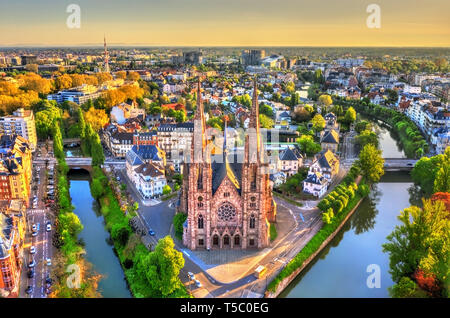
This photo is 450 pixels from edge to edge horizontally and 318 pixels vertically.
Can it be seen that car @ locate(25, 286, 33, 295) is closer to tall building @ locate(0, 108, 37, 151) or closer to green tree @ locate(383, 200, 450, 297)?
green tree @ locate(383, 200, 450, 297)

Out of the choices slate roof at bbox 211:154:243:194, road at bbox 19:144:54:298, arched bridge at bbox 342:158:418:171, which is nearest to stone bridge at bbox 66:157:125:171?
road at bbox 19:144:54:298

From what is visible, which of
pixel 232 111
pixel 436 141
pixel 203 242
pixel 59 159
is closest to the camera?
pixel 203 242

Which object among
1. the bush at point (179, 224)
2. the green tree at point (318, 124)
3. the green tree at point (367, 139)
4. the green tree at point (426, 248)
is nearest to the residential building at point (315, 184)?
the green tree at point (426, 248)

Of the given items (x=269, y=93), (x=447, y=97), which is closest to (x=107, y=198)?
(x=269, y=93)

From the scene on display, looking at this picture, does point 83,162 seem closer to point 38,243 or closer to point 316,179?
point 38,243

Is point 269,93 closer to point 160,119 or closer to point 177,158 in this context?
point 160,119

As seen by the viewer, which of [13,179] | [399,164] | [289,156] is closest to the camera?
[13,179]

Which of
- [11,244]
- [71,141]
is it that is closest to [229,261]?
[11,244]

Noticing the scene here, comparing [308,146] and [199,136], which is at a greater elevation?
[199,136]
